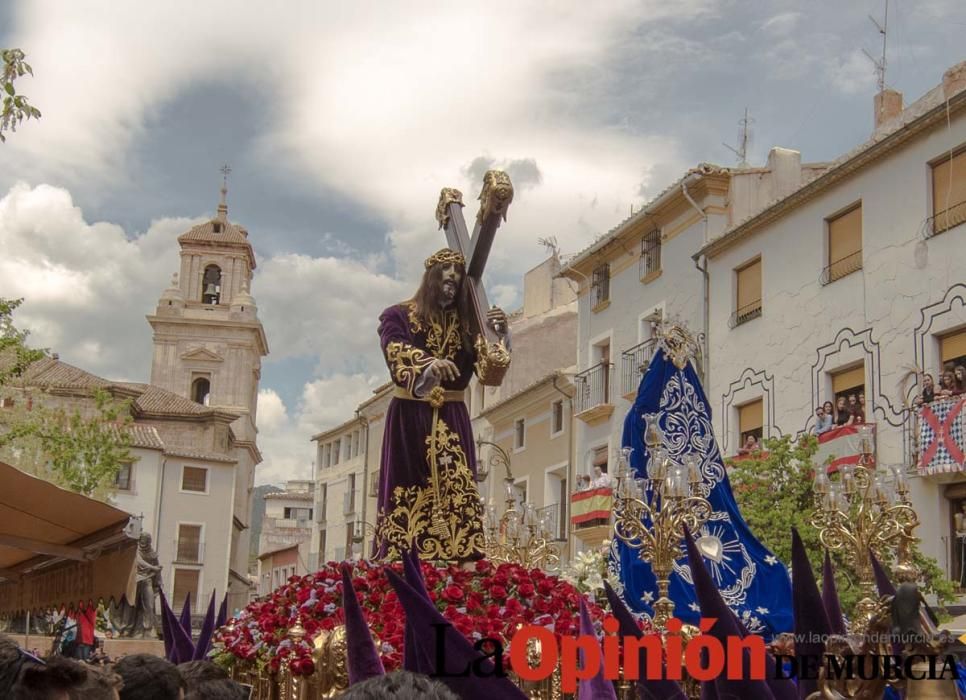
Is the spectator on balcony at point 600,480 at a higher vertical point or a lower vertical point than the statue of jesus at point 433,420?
higher

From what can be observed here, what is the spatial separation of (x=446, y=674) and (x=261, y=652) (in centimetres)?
319

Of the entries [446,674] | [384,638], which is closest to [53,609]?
[384,638]

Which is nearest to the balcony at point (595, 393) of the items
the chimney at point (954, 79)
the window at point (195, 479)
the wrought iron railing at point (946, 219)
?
the chimney at point (954, 79)

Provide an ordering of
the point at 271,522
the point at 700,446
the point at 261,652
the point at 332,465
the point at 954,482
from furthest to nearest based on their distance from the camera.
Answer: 1. the point at 271,522
2. the point at 332,465
3. the point at 954,482
4. the point at 700,446
5. the point at 261,652

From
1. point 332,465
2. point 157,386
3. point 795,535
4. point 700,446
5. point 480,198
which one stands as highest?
point 157,386

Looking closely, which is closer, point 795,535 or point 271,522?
point 795,535

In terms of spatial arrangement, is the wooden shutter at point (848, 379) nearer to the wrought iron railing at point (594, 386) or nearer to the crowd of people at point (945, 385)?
the crowd of people at point (945, 385)

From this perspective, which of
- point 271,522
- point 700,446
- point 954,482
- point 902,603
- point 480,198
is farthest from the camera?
point 271,522

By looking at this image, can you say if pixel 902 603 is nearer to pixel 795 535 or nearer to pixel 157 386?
pixel 795 535

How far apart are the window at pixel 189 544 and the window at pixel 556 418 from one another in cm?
2240

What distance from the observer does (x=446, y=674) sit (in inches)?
106

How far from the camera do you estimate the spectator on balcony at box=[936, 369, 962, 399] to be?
16922mm

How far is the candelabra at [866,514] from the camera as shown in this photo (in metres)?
8.45

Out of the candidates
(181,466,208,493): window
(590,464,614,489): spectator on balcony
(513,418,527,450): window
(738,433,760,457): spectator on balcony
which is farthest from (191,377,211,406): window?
(738,433,760,457): spectator on balcony
